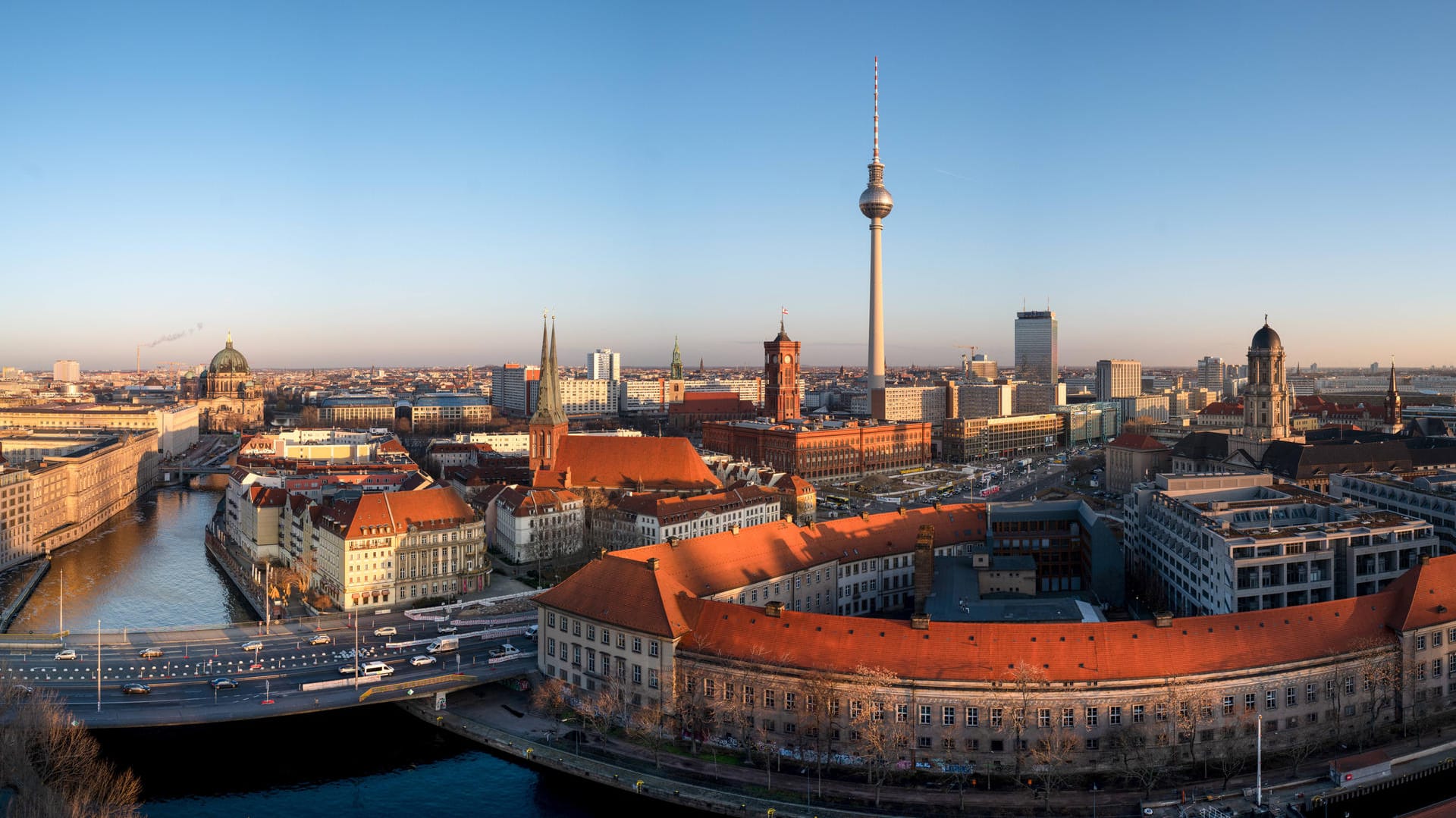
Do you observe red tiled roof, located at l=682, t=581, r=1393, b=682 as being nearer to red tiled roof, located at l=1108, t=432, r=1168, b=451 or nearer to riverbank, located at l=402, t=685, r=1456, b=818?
riverbank, located at l=402, t=685, r=1456, b=818

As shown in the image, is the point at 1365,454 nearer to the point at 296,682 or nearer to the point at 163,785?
the point at 296,682

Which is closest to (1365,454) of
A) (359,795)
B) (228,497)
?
(359,795)

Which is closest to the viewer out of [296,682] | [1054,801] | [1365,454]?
[1054,801]

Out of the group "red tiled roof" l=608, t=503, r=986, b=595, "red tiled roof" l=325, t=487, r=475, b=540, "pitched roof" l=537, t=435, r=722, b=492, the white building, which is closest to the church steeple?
"pitched roof" l=537, t=435, r=722, b=492

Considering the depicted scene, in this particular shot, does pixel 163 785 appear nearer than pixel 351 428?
Yes

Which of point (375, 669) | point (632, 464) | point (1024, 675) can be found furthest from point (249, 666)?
point (632, 464)

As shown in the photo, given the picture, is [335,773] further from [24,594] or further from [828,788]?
[24,594]

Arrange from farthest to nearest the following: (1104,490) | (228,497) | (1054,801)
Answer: (1104,490) → (228,497) → (1054,801)
